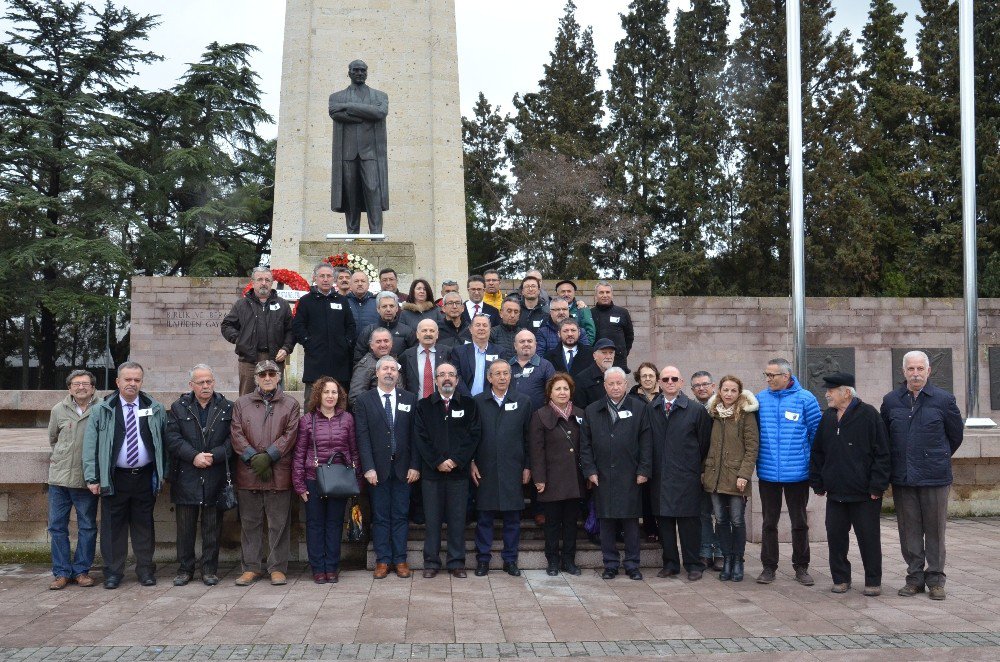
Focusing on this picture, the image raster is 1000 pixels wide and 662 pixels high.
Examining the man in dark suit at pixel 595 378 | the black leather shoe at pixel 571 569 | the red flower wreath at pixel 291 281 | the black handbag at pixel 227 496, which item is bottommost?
the black leather shoe at pixel 571 569

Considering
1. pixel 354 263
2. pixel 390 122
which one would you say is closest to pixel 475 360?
pixel 354 263

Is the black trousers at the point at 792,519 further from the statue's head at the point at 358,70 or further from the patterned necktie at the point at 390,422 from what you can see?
the statue's head at the point at 358,70

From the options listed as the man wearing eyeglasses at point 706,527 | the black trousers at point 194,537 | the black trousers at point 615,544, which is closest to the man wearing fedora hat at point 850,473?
the man wearing eyeglasses at point 706,527

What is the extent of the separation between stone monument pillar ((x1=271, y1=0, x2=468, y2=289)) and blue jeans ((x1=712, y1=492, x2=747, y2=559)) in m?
7.50

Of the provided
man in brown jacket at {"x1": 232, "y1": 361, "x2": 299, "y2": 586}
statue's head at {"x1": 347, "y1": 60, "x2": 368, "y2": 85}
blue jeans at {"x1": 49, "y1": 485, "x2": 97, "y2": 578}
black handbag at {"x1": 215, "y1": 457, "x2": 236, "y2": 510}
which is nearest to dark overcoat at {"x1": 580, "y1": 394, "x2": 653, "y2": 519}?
man in brown jacket at {"x1": 232, "y1": 361, "x2": 299, "y2": 586}

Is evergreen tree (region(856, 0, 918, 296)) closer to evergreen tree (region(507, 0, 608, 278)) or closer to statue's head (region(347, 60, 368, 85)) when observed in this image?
evergreen tree (region(507, 0, 608, 278))

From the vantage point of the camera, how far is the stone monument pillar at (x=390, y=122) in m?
13.8

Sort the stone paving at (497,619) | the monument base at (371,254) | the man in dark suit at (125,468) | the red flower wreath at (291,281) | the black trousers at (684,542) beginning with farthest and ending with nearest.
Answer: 1. the monument base at (371,254)
2. the red flower wreath at (291,281)
3. the black trousers at (684,542)
4. the man in dark suit at (125,468)
5. the stone paving at (497,619)

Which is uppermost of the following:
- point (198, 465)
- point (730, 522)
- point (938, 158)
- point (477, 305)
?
point (938, 158)

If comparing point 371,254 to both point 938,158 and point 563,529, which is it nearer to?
point 563,529

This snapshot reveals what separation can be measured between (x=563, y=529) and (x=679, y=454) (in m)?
1.09

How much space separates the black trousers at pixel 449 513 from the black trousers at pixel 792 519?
7.45ft

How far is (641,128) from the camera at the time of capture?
33094 millimetres

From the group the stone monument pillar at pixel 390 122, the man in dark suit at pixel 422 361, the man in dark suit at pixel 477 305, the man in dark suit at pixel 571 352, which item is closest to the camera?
the man in dark suit at pixel 422 361
